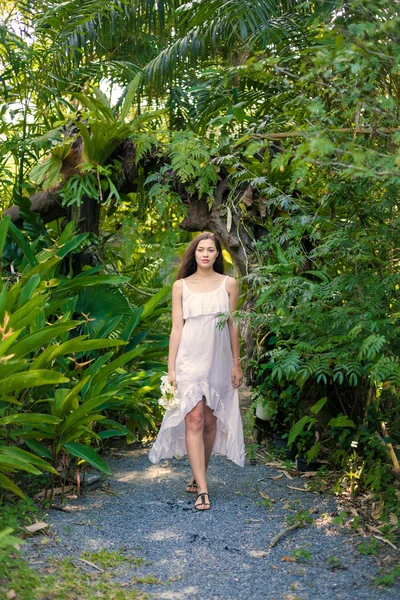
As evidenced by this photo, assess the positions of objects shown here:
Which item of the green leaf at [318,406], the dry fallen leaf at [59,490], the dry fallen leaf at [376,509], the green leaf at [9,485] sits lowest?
the dry fallen leaf at [59,490]

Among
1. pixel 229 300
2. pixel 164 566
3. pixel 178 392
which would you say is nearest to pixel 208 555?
pixel 164 566

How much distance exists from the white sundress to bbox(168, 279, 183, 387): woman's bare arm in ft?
0.09

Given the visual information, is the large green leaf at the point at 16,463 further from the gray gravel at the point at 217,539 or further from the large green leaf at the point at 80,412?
the large green leaf at the point at 80,412

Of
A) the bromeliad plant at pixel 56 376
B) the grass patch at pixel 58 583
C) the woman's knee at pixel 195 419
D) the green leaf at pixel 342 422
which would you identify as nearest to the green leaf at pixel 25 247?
the bromeliad plant at pixel 56 376

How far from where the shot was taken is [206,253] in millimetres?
4508

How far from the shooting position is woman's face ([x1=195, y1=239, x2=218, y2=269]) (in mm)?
Answer: 4508

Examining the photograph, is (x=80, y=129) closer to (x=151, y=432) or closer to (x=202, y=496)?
(x=151, y=432)

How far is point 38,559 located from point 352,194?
254cm

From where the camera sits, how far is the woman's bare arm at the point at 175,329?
452 centimetres

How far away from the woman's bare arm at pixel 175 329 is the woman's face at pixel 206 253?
0.20 metres

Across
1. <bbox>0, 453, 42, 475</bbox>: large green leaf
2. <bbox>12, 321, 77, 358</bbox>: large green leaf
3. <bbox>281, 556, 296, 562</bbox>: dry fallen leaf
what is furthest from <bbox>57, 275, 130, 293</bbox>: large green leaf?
<bbox>281, 556, 296, 562</bbox>: dry fallen leaf

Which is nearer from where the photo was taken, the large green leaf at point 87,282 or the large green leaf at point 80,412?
the large green leaf at point 80,412

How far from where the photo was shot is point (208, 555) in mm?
3613

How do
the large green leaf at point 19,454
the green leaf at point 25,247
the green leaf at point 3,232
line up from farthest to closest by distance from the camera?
the green leaf at point 25,247, the green leaf at point 3,232, the large green leaf at point 19,454
